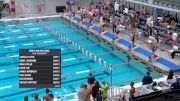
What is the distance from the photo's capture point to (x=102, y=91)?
1001 centimetres

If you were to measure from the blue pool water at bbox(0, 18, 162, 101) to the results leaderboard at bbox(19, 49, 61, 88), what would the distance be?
390 centimetres

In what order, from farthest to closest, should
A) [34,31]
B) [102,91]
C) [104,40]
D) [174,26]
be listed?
[34,31], [104,40], [174,26], [102,91]

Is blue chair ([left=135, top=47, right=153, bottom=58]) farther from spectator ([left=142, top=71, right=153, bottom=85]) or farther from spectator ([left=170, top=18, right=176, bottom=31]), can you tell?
spectator ([left=142, top=71, right=153, bottom=85])

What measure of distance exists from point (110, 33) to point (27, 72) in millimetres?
11728

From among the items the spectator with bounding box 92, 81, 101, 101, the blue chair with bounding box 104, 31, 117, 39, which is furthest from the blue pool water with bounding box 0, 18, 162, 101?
the spectator with bounding box 92, 81, 101, 101

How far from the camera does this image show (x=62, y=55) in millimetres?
16969

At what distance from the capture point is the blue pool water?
43.2ft

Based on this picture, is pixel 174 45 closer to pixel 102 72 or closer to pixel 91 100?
pixel 102 72

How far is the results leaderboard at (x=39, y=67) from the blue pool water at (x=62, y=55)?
3.90 meters

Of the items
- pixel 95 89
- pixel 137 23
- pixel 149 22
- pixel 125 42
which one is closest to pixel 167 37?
pixel 149 22

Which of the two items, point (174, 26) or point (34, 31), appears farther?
point (34, 31)

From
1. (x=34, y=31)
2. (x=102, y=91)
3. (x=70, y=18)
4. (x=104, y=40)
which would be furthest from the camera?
(x=70, y=18)

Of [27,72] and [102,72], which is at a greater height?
[27,72]

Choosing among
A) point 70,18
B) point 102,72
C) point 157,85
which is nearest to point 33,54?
point 157,85
